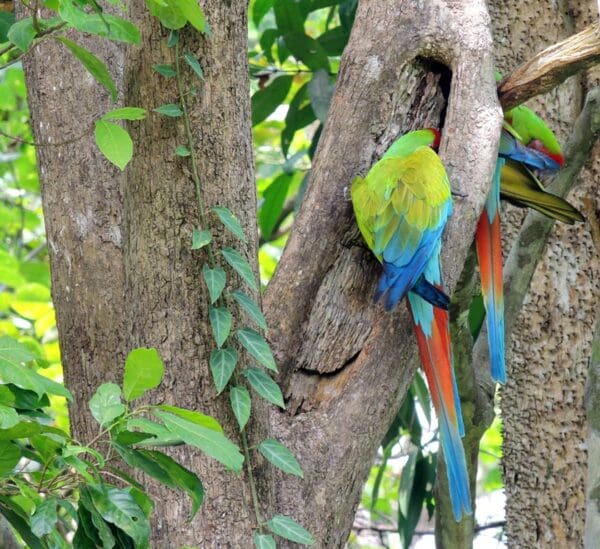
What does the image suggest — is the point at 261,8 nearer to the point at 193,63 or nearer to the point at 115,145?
the point at 193,63

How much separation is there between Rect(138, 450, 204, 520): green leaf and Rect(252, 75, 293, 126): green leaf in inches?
71.6

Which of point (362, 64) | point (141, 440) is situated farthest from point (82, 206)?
point (141, 440)

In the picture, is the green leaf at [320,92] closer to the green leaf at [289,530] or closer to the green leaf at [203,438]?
the green leaf at [289,530]

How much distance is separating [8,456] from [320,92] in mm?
1835

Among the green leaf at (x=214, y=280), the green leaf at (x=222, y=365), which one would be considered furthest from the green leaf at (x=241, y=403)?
the green leaf at (x=214, y=280)

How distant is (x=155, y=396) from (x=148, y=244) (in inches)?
9.4

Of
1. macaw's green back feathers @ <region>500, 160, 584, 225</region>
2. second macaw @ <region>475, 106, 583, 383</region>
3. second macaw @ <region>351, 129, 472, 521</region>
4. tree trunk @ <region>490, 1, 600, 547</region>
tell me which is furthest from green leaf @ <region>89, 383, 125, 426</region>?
tree trunk @ <region>490, 1, 600, 547</region>

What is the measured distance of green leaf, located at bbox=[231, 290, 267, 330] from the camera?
1488mm

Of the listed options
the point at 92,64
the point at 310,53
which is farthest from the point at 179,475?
the point at 310,53

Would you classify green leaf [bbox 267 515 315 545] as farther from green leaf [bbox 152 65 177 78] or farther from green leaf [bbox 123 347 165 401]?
green leaf [bbox 152 65 177 78]

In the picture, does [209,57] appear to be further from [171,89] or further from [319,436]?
[319,436]

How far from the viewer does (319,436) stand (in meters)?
1.59

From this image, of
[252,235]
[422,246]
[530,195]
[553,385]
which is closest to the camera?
[252,235]

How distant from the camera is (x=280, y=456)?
4.86ft
